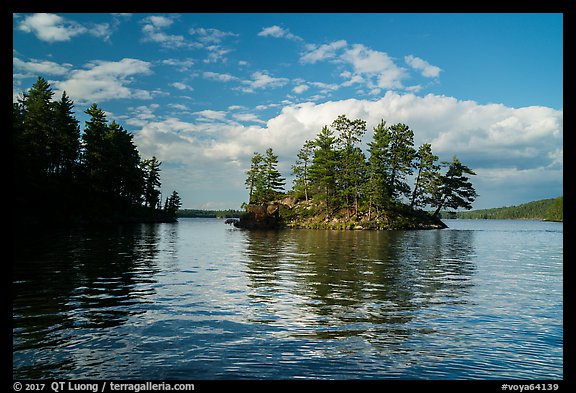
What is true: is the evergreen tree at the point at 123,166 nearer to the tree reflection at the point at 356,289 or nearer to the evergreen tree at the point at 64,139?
the evergreen tree at the point at 64,139

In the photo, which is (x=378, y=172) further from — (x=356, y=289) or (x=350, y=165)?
(x=356, y=289)

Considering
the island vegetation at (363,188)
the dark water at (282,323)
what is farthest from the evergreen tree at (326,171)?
the dark water at (282,323)

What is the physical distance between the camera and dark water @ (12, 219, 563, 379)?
22.4 ft

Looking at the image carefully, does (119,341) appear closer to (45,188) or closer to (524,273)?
(524,273)

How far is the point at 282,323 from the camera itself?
9.75 meters

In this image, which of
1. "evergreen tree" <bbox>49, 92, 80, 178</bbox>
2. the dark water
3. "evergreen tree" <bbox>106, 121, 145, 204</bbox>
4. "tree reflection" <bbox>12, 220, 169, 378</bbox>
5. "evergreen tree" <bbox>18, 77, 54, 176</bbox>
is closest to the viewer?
the dark water

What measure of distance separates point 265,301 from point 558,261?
2309cm

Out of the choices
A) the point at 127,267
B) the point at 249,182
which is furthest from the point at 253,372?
the point at 249,182

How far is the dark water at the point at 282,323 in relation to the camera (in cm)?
681

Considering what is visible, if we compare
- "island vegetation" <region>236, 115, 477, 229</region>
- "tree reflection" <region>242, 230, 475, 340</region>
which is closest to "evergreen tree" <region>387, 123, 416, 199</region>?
"island vegetation" <region>236, 115, 477, 229</region>

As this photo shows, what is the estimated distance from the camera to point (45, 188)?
53.2m

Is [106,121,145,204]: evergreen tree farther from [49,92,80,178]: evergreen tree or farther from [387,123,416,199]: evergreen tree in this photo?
[387,123,416,199]: evergreen tree

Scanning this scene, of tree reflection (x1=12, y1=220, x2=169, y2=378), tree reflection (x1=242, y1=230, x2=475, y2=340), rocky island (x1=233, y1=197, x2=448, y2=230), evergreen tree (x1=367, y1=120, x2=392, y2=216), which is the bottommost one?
tree reflection (x1=242, y1=230, x2=475, y2=340)

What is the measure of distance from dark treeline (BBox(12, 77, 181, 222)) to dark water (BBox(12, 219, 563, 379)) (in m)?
39.0
